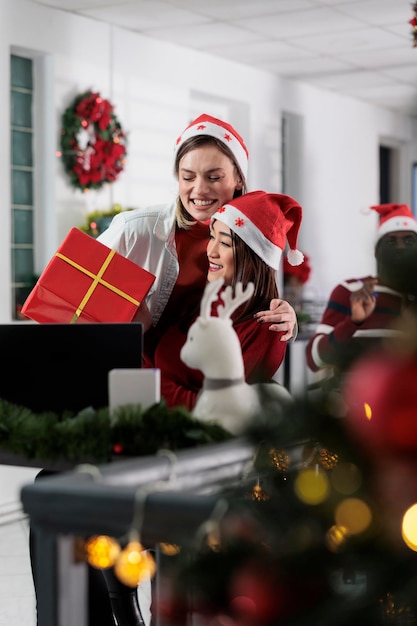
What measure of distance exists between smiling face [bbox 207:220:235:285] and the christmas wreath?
3.62 m

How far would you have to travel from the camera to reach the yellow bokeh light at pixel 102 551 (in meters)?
1.11

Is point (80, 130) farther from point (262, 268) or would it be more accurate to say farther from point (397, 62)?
point (262, 268)

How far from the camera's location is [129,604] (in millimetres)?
2639

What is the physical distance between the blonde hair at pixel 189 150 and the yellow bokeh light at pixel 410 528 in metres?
1.84

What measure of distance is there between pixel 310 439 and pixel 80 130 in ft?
17.5

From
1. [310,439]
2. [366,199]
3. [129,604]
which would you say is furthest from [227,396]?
[366,199]

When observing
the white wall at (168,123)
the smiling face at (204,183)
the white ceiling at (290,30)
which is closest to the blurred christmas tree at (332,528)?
the smiling face at (204,183)

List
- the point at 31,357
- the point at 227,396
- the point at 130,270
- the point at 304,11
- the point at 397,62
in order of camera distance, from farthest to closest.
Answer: the point at 397,62, the point at 304,11, the point at 130,270, the point at 31,357, the point at 227,396

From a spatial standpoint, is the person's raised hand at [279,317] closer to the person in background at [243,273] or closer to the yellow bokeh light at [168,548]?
the person in background at [243,273]

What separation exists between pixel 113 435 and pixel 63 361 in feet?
1.31

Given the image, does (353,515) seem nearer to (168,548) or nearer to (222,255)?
(168,548)

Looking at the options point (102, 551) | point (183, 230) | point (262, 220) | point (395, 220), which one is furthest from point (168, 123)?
point (102, 551)

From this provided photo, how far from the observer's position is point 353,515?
81cm

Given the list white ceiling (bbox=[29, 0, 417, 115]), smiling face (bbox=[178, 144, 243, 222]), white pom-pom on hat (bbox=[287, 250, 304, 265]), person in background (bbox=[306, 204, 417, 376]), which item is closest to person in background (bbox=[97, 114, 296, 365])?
smiling face (bbox=[178, 144, 243, 222])
